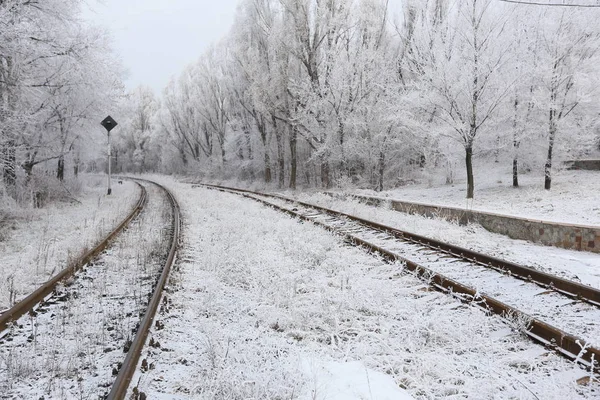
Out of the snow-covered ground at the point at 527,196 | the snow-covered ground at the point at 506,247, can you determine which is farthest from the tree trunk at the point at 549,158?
the snow-covered ground at the point at 506,247

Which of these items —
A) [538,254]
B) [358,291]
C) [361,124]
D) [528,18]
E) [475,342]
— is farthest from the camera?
[361,124]

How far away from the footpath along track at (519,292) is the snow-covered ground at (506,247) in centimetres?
87

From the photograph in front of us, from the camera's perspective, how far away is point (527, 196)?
17672 millimetres

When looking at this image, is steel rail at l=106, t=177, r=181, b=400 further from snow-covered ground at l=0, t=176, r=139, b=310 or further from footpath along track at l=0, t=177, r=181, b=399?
snow-covered ground at l=0, t=176, r=139, b=310

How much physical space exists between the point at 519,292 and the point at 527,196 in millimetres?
14421

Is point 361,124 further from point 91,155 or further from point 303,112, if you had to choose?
point 91,155

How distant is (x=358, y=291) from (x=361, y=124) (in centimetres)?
1696

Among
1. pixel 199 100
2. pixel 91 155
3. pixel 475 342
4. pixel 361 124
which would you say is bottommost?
pixel 475 342

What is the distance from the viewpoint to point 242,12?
91.9 feet

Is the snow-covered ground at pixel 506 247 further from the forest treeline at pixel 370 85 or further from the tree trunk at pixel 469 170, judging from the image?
the forest treeline at pixel 370 85

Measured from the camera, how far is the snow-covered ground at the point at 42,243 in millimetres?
5668

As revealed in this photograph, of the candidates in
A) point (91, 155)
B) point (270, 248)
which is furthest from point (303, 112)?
point (270, 248)

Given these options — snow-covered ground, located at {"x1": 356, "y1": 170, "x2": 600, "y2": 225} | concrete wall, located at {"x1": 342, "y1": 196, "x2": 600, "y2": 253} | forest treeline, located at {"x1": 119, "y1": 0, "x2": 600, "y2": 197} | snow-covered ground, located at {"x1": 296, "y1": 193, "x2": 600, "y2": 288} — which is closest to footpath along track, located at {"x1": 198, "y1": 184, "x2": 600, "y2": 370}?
snow-covered ground, located at {"x1": 296, "y1": 193, "x2": 600, "y2": 288}

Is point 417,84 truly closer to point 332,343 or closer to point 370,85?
point 370,85
